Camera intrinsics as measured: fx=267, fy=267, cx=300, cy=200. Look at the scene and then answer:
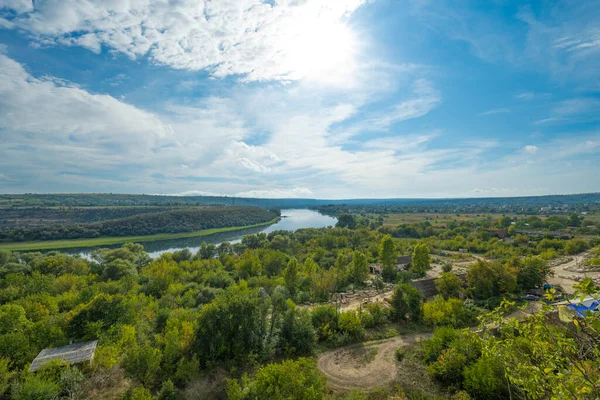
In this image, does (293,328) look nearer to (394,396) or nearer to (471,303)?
(394,396)

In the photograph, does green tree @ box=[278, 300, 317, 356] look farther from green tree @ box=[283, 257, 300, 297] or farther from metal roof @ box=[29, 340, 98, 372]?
metal roof @ box=[29, 340, 98, 372]

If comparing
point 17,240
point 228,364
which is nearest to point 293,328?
point 228,364

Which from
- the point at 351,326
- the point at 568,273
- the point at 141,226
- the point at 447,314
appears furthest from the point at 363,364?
the point at 141,226

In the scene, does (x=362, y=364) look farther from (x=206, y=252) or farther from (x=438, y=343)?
(x=206, y=252)

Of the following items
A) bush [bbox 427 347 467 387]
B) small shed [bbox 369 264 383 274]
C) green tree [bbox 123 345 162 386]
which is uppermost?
green tree [bbox 123 345 162 386]

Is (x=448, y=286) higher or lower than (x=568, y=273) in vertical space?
higher

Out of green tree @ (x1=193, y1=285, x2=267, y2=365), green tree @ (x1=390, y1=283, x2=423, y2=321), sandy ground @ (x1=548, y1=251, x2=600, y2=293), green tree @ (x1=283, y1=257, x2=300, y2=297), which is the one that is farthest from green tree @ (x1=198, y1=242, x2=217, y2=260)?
sandy ground @ (x1=548, y1=251, x2=600, y2=293)

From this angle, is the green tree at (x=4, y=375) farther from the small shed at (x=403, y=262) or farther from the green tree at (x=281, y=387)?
the small shed at (x=403, y=262)
